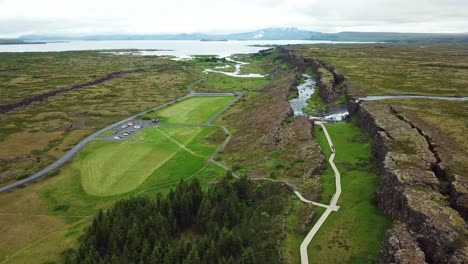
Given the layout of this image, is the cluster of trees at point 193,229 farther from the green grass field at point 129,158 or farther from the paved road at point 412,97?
the paved road at point 412,97

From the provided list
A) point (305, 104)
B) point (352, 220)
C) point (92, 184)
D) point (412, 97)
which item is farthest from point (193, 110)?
point (352, 220)

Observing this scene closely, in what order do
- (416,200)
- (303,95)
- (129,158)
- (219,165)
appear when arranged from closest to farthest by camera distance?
(416,200)
(219,165)
(129,158)
(303,95)

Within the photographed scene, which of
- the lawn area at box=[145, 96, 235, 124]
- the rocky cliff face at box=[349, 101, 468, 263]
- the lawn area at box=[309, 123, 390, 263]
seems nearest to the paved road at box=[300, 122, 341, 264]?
the lawn area at box=[309, 123, 390, 263]

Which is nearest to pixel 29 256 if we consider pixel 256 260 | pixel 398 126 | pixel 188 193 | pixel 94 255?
pixel 94 255

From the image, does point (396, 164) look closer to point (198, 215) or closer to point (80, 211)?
point (198, 215)

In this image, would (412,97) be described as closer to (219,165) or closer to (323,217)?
(219,165)
